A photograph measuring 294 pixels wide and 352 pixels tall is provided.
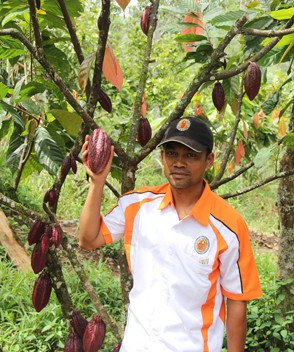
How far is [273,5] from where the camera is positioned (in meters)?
1.54

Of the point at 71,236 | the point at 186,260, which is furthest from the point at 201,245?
the point at 71,236

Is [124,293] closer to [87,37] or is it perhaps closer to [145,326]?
[145,326]

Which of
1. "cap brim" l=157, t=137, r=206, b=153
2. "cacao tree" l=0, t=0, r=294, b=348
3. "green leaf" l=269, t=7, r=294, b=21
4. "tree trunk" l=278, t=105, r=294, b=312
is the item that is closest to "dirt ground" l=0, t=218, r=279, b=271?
"tree trunk" l=278, t=105, r=294, b=312

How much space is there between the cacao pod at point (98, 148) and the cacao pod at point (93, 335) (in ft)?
1.29

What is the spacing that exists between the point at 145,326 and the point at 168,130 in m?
0.48

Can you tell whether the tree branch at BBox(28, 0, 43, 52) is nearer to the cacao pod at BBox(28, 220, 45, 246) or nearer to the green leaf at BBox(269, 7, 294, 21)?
the cacao pod at BBox(28, 220, 45, 246)

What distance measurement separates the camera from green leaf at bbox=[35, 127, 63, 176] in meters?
1.37

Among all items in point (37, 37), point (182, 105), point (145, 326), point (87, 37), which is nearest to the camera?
point (37, 37)

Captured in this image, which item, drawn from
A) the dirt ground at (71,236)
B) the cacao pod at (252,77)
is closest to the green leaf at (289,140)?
the cacao pod at (252,77)

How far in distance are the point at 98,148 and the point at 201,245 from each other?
34 cm

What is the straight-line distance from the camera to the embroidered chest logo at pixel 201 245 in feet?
3.93

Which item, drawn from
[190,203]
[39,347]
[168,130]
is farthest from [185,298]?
[39,347]

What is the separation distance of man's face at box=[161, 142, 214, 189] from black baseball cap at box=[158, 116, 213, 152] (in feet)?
0.08

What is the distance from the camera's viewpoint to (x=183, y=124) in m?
1.25
